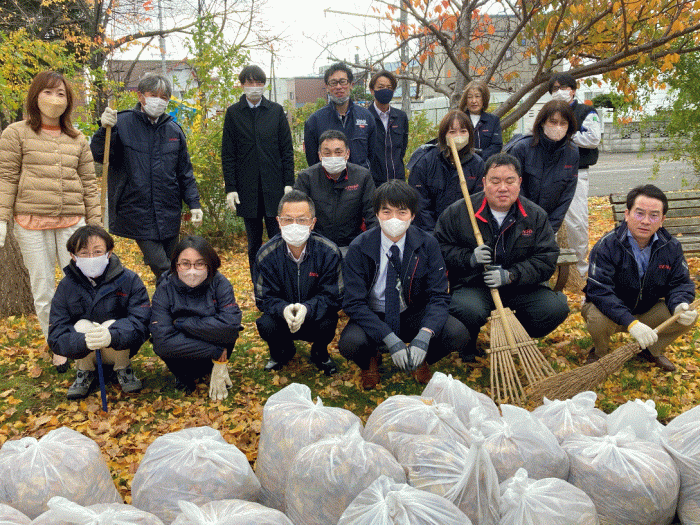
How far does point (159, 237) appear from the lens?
15.5 feet

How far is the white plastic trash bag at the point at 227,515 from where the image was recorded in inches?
70.7

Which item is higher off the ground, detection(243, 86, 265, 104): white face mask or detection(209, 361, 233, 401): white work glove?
detection(243, 86, 265, 104): white face mask

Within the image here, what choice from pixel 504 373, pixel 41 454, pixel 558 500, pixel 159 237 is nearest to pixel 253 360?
pixel 159 237

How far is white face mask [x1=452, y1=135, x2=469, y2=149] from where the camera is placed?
4504 millimetres

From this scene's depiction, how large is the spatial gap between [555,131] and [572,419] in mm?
2856

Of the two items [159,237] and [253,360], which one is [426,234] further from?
[159,237]

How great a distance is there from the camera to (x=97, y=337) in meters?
3.54

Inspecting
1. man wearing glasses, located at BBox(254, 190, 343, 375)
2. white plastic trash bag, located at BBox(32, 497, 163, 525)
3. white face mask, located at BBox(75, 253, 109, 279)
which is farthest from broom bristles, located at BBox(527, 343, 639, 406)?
white face mask, located at BBox(75, 253, 109, 279)

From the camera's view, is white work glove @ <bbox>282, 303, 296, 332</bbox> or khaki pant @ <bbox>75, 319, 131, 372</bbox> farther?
khaki pant @ <bbox>75, 319, 131, 372</bbox>

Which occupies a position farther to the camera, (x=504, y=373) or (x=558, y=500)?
(x=504, y=373)

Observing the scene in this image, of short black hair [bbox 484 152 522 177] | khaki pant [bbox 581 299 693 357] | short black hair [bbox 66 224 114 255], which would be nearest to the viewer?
short black hair [bbox 66 224 114 255]

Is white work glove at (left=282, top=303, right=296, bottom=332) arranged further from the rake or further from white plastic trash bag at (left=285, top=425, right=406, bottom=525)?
white plastic trash bag at (left=285, top=425, right=406, bottom=525)

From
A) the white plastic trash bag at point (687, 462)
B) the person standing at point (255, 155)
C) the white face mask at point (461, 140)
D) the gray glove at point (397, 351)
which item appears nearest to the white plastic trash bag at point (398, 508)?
the white plastic trash bag at point (687, 462)

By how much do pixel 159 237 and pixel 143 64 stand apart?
30163 mm
